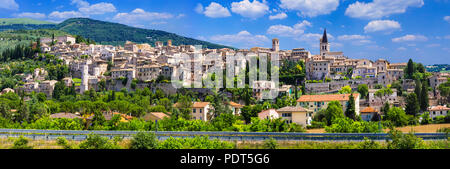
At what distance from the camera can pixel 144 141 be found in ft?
87.0

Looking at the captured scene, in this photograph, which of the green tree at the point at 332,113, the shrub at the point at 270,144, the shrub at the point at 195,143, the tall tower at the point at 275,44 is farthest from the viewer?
the tall tower at the point at 275,44

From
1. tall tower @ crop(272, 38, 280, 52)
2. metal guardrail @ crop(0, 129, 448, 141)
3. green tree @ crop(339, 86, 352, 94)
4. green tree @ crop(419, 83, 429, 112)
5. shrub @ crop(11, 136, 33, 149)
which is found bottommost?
shrub @ crop(11, 136, 33, 149)


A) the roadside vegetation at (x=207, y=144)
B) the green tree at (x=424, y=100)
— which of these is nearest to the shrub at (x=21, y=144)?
the roadside vegetation at (x=207, y=144)

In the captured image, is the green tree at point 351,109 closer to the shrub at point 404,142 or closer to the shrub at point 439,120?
the shrub at point 439,120

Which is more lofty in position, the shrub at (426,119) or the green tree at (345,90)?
the green tree at (345,90)

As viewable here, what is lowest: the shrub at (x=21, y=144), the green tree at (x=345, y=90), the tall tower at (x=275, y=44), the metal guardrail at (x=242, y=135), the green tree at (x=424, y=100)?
the shrub at (x=21, y=144)

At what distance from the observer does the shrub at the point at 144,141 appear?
26.3 m

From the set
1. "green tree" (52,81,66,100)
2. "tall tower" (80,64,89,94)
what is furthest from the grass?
"tall tower" (80,64,89,94)

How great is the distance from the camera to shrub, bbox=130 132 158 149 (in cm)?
2627

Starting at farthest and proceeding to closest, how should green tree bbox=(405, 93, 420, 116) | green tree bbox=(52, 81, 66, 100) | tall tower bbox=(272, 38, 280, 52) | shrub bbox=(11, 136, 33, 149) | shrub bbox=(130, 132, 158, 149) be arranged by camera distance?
tall tower bbox=(272, 38, 280, 52) → green tree bbox=(52, 81, 66, 100) → green tree bbox=(405, 93, 420, 116) → shrub bbox=(11, 136, 33, 149) → shrub bbox=(130, 132, 158, 149)

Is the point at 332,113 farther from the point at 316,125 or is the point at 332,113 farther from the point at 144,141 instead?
the point at 144,141

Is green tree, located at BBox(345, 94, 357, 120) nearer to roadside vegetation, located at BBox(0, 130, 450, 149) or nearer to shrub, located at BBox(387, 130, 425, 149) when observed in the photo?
roadside vegetation, located at BBox(0, 130, 450, 149)

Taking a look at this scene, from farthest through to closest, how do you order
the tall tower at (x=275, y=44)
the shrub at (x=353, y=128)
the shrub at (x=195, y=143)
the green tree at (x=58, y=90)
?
the tall tower at (x=275, y=44)
the green tree at (x=58, y=90)
the shrub at (x=353, y=128)
the shrub at (x=195, y=143)
